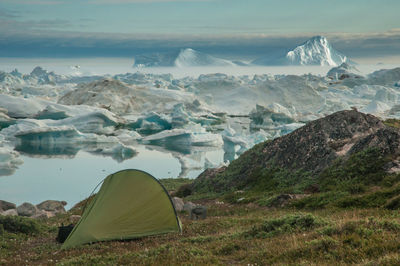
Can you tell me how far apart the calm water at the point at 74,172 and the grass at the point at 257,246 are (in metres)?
14.7

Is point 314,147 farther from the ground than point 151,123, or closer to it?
farther from the ground

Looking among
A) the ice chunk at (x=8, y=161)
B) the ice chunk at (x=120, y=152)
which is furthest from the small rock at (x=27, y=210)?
the ice chunk at (x=120, y=152)

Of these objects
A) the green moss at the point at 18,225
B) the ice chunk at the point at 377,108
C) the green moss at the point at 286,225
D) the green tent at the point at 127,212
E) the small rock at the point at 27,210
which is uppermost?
the green moss at the point at 286,225

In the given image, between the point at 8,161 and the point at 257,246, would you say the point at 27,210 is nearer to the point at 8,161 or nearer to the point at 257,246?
the point at 257,246

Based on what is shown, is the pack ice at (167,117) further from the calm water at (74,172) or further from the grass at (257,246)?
the grass at (257,246)

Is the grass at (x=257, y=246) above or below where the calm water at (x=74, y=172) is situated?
above

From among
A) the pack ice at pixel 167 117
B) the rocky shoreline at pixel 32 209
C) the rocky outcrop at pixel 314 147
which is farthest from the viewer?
the pack ice at pixel 167 117


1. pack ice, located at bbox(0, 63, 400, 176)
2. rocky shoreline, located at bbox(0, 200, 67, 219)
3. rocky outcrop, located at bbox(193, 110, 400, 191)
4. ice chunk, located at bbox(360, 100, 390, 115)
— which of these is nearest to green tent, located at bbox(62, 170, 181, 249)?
rocky shoreline, located at bbox(0, 200, 67, 219)

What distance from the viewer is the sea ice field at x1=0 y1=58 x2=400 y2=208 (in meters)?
35.6

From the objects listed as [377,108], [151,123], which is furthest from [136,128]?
[377,108]

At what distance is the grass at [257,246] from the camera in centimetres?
778

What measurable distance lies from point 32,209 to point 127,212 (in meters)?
10.1

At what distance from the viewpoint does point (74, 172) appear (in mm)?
36250

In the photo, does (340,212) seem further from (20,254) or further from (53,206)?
(53,206)
